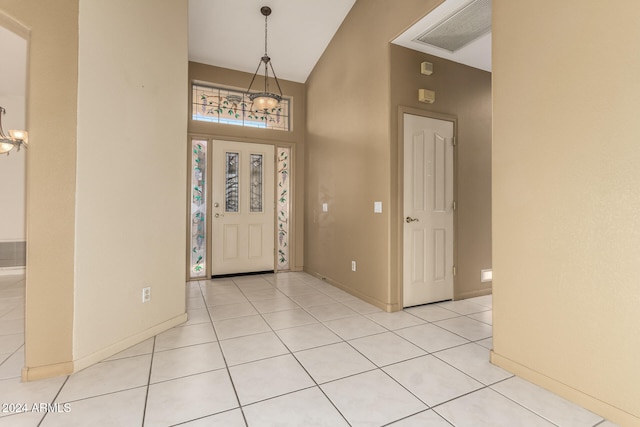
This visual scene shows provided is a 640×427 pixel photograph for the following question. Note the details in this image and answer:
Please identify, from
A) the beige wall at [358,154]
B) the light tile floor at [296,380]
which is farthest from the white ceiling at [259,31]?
the light tile floor at [296,380]

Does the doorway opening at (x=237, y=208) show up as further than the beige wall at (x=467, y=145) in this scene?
Yes

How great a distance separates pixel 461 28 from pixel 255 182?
3400 millimetres

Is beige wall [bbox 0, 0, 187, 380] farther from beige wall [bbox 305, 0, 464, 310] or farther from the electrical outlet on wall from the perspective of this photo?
beige wall [bbox 305, 0, 464, 310]

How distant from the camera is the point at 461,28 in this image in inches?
115

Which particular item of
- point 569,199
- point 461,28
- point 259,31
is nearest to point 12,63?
point 259,31

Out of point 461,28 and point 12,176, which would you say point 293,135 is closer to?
point 461,28

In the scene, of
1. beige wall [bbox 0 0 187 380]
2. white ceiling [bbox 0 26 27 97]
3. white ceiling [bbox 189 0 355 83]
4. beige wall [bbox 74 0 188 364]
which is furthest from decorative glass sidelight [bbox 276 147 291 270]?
white ceiling [bbox 0 26 27 97]

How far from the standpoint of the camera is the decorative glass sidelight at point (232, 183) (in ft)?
15.8

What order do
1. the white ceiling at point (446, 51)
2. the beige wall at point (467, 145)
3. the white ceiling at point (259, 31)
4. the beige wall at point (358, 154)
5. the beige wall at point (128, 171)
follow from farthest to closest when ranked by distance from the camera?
1. the white ceiling at point (259, 31)
2. the beige wall at point (467, 145)
3. the beige wall at point (358, 154)
4. the white ceiling at point (446, 51)
5. the beige wall at point (128, 171)

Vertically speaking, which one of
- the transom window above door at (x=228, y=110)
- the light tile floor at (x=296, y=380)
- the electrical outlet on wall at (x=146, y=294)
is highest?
the transom window above door at (x=228, y=110)

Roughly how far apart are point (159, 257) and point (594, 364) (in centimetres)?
306

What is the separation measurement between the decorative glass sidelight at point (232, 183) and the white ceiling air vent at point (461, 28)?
10.0ft

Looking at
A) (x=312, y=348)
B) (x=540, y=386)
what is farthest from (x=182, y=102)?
(x=540, y=386)

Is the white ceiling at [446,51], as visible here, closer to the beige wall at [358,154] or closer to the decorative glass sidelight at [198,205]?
the beige wall at [358,154]
